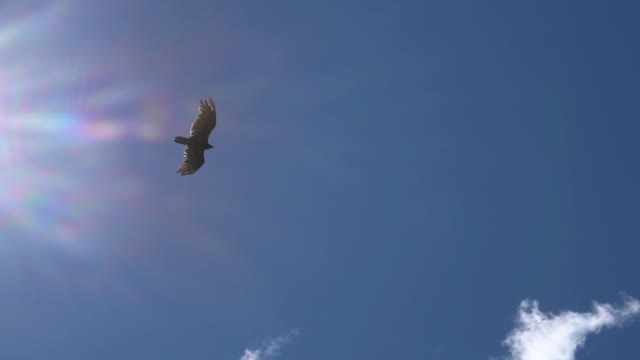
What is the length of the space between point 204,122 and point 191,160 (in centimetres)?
263

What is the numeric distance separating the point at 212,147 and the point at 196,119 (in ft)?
7.94

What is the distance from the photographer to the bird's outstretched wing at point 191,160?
5606 cm

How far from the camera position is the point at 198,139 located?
183 feet

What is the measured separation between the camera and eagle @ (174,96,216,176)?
54812 mm

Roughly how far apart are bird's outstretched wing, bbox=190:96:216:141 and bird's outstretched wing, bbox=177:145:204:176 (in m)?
0.77

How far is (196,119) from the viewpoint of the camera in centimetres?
5509

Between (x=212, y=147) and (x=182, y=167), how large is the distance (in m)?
2.20

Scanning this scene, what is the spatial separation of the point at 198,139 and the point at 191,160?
1437 mm

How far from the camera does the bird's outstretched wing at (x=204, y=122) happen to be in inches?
2156

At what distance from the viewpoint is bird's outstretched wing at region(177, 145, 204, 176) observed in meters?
56.1

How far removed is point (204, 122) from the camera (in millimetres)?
55156

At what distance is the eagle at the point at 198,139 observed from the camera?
54.8 metres

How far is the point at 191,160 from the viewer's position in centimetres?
5622

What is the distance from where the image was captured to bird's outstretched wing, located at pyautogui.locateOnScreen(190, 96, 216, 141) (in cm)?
5475
